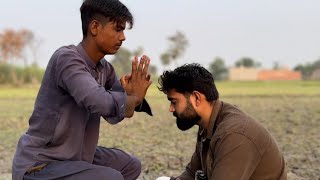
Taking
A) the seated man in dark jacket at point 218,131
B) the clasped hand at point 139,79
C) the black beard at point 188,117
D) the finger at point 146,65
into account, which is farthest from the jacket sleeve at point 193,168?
the finger at point 146,65

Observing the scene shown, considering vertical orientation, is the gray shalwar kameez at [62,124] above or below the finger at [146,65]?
below

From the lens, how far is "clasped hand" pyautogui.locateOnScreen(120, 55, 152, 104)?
9.50 feet

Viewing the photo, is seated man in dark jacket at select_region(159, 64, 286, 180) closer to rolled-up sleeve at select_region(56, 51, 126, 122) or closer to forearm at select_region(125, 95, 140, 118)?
forearm at select_region(125, 95, 140, 118)

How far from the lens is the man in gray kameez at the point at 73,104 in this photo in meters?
2.82

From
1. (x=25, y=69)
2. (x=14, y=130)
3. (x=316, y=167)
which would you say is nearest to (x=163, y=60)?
(x=25, y=69)

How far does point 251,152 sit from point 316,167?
3783 mm

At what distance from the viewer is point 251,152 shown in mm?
2693

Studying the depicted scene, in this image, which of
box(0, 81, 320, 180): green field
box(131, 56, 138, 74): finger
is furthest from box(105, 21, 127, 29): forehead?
box(0, 81, 320, 180): green field

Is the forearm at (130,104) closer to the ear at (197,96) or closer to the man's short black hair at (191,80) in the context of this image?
the man's short black hair at (191,80)

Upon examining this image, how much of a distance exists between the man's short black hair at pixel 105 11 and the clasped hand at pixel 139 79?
26 centimetres

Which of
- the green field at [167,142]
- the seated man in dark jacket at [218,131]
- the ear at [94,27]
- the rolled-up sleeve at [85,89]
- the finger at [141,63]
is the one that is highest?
the ear at [94,27]

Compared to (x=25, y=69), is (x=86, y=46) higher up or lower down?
higher up

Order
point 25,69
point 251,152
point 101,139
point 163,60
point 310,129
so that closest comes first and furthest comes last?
point 251,152, point 101,139, point 310,129, point 25,69, point 163,60

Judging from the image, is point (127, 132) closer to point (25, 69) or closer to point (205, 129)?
point (205, 129)
